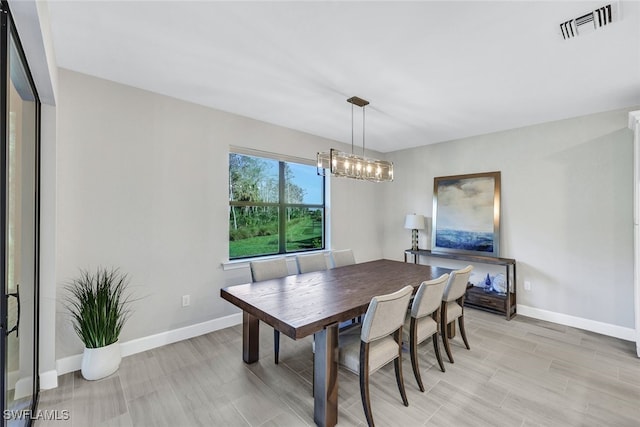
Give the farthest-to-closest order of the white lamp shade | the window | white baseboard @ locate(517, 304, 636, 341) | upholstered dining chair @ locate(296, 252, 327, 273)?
1. the white lamp shade
2. the window
3. upholstered dining chair @ locate(296, 252, 327, 273)
4. white baseboard @ locate(517, 304, 636, 341)

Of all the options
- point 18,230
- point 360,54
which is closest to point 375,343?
point 360,54

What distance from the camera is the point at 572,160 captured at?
341 centimetres

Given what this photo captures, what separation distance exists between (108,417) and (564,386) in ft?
10.9

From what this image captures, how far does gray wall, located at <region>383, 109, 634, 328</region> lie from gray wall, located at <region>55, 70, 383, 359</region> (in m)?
3.50

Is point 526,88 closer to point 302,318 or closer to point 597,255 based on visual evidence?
point 597,255

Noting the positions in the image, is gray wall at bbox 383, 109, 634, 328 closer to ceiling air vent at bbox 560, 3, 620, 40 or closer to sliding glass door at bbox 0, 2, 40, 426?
ceiling air vent at bbox 560, 3, 620, 40

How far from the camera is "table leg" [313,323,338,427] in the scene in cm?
174

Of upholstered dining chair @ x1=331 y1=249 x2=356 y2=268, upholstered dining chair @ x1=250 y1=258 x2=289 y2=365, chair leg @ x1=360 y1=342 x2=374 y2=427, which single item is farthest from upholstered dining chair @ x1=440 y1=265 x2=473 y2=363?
upholstered dining chair @ x1=250 y1=258 x2=289 y2=365

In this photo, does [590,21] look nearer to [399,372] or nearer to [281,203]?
[399,372]

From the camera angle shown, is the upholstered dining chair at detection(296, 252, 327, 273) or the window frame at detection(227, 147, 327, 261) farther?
the window frame at detection(227, 147, 327, 261)

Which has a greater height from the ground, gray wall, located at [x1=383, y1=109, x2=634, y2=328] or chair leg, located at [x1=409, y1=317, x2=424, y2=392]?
gray wall, located at [x1=383, y1=109, x2=634, y2=328]

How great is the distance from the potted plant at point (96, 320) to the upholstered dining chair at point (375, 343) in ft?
6.21

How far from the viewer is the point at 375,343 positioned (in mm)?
1919

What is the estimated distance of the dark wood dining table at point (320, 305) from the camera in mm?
1736
